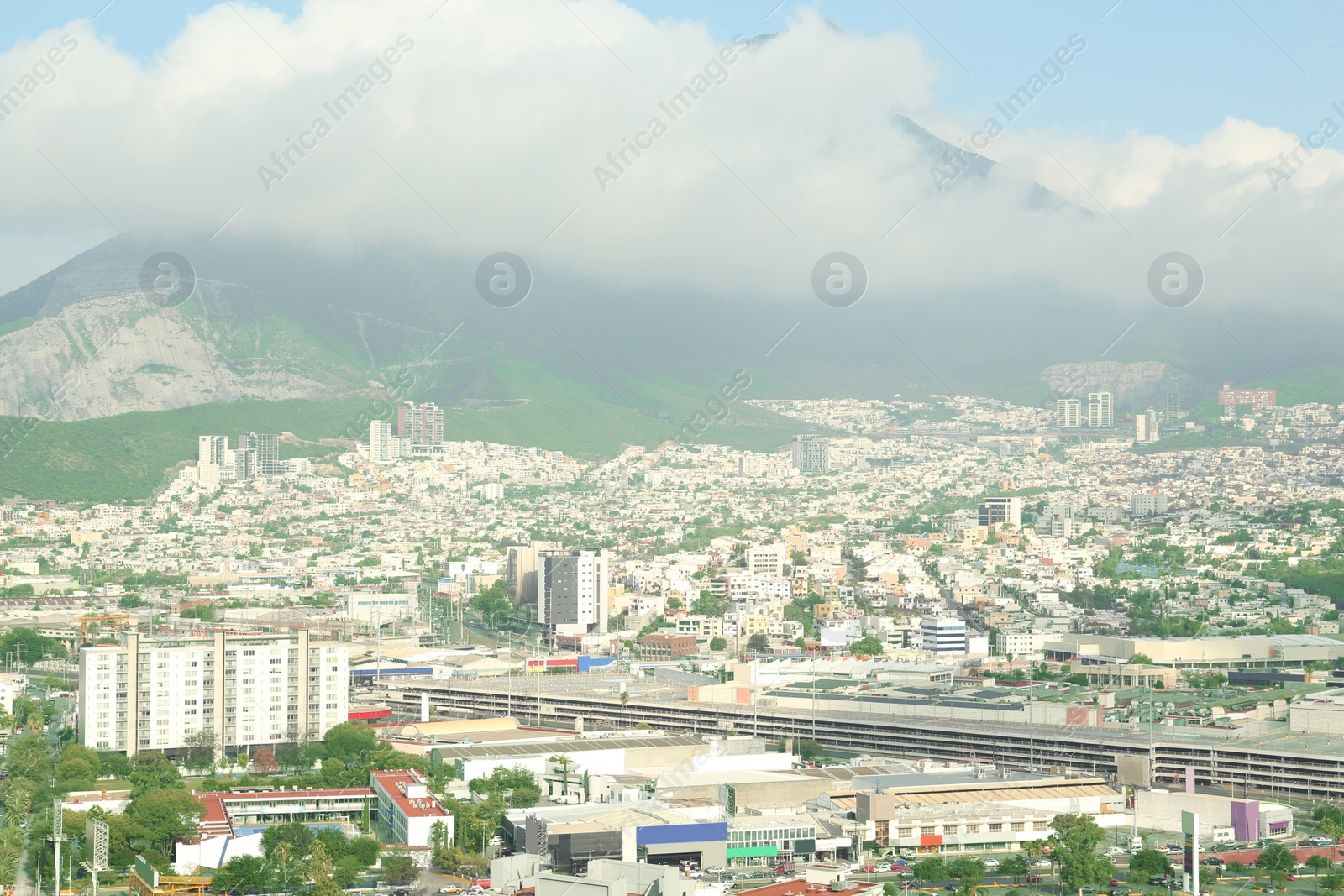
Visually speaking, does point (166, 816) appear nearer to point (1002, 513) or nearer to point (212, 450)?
point (1002, 513)

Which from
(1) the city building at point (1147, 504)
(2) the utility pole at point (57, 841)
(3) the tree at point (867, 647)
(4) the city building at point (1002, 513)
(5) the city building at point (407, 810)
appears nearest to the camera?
(2) the utility pole at point (57, 841)

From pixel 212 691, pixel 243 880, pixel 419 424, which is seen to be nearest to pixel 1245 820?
pixel 243 880

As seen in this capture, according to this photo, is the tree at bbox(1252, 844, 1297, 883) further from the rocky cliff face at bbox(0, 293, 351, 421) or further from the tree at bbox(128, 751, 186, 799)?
the rocky cliff face at bbox(0, 293, 351, 421)

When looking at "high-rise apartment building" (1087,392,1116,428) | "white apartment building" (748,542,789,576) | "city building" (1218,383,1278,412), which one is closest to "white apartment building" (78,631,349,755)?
"white apartment building" (748,542,789,576)

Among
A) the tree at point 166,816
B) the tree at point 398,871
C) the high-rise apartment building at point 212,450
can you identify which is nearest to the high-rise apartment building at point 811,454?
the high-rise apartment building at point 212,450

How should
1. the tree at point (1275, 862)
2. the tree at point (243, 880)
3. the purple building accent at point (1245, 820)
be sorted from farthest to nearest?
the purple building accent at point (1245, 820) < the tree at point (1275, 862) < the tree at point (243, 880)

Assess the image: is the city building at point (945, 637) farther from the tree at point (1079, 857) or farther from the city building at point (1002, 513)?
the city building at point (1002, 513)

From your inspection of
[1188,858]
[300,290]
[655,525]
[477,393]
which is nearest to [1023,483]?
[655,525]
